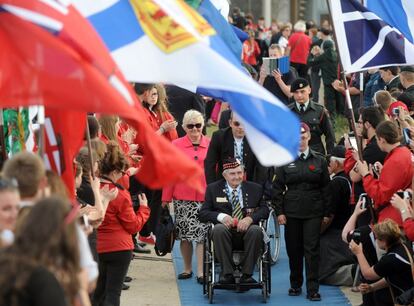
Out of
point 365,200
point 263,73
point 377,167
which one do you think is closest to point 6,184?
point 365,200

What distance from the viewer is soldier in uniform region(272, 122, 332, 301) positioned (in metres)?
12.5

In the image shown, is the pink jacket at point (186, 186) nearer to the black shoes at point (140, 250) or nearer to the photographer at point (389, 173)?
the black shoes at point (140, 250)

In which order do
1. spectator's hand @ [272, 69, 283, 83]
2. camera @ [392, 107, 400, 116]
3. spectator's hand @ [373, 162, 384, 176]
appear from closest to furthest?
spectator's hand @ [373, 162, 384, 176], camera @ [392, 107, 400, 116], spectator's hand @ [272, 69, 283, 83]

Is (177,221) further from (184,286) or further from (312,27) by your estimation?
(312,27)

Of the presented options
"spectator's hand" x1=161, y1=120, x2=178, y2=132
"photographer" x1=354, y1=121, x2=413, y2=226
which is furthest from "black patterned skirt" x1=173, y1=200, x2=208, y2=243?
"photographer" x1=354, y1=121, x2=413, y2=226

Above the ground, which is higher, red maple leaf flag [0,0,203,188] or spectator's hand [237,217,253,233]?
red maple leaf flag [0,0,203,188]

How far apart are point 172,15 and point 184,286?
5.83 metres

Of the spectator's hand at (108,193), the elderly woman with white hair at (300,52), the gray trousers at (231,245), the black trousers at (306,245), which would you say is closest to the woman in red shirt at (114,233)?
the spectator's hand at (108,193)

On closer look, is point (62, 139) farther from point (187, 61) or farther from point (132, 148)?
point (132, 148)

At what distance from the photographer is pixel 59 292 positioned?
545cm

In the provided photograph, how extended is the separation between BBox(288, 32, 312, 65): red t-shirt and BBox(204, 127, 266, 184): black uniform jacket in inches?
662

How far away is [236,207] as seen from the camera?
41.3ft

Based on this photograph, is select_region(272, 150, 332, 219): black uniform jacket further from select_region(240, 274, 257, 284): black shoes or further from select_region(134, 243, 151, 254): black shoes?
select_region(134, 243, 151, 254): black shoes

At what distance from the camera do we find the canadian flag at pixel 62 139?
817cm
